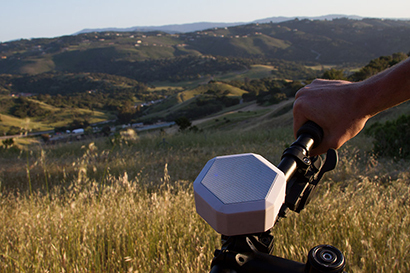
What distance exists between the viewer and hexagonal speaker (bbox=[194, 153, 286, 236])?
59 cm

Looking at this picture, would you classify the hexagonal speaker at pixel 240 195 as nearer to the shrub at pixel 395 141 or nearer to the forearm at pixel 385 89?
the forearm at pixel 385 89

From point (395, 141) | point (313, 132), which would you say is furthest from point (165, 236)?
point (395, 141)

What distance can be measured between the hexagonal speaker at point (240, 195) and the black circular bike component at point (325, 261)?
0.17 meters

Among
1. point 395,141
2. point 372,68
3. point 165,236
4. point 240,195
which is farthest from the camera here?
point 372,68

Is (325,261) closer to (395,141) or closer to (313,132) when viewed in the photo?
(313,132)

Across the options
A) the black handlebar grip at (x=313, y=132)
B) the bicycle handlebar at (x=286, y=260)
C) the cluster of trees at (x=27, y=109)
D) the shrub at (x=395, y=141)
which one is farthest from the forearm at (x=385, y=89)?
the cluster of trees at (x=27, y=109)

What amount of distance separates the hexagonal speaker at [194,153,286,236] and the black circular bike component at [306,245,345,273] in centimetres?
17

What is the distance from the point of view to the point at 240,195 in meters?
0.60

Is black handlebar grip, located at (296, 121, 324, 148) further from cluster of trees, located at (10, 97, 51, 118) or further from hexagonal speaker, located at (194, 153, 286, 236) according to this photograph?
cluster of trees, located at (10, 97, 51, 118)

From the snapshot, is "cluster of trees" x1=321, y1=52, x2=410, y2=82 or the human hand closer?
the human hand

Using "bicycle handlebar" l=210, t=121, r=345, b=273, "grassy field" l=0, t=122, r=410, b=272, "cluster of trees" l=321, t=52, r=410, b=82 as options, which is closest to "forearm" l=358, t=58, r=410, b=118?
"bicycle handlebar" l=210, t=121, r=345, b=273

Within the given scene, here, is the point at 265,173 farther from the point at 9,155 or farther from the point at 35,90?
the point at 35,90

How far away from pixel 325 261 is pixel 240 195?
11.7 inches

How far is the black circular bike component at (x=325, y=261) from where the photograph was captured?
2.19ft
